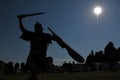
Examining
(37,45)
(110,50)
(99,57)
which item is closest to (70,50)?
(37,45)

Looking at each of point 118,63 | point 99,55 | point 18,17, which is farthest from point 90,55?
point 18,17

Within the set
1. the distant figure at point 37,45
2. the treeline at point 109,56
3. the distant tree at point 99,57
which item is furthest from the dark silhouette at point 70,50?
the distant tree at point 99,57

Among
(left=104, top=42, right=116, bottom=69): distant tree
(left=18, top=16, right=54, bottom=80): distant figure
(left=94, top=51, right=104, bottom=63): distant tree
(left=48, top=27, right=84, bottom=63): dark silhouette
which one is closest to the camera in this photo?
(left=48, top=27, right=84, bottom=63): dark silhouette

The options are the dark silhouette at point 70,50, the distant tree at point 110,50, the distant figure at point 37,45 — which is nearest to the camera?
the dark silhouette at point 70,50

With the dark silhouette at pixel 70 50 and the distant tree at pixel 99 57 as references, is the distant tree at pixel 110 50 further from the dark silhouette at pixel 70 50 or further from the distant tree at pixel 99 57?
the dark silhouette at pixel 70 50

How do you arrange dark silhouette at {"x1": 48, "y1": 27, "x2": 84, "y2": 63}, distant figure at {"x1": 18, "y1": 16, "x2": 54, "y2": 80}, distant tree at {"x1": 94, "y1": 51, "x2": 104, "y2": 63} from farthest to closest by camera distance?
distant tree at {"x1": 94, "y1": 51, "x2": 104, "y2": 63}
distant figure at {"x1": 18, "y1": 16, "x2": 54, "y2": 80}
dark silhouette at {"x1": 48, "y1": 27, "x2": 84, "y2": 63}

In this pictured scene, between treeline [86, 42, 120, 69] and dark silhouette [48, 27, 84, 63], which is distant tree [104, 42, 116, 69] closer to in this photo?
treeline [86, 42, 120, 69]

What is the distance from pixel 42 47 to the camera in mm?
8172

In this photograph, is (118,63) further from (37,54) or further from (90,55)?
(37,54)

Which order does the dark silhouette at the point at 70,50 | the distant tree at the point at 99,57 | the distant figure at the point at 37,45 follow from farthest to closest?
1. the distant tree at the point at 99,57
2. the distant figure at the point at 37,45
3. the dark silhouette at the point at 70,50

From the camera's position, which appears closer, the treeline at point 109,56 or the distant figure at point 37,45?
the distant figure at point 37,45

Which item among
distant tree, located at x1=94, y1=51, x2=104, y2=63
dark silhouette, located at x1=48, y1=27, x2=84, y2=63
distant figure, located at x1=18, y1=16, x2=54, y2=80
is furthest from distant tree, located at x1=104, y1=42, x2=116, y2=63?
dark silhouette, located at x1=48, y1=27, x2=84, y2=63

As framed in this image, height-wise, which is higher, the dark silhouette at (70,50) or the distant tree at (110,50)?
the distant tree at (110,50)

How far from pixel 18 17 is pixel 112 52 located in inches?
4934
